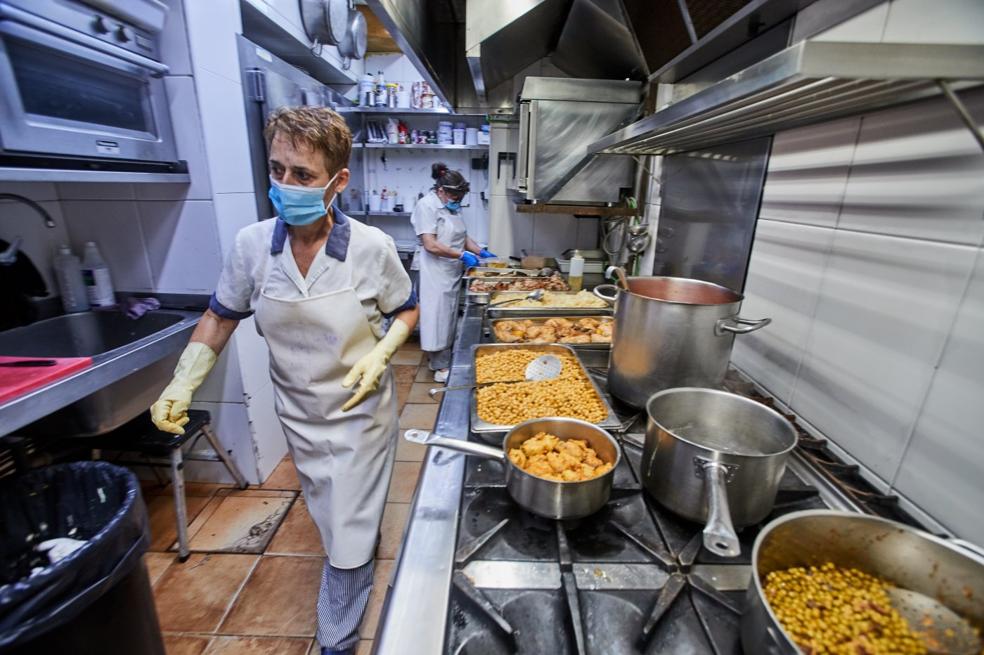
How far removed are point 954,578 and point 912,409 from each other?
0.35m

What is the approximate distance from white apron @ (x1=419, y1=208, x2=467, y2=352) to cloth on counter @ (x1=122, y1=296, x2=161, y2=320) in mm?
2045

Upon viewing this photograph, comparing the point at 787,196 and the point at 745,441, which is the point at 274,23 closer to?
the point at 787,196

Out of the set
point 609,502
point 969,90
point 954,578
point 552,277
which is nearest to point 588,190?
point 552,277

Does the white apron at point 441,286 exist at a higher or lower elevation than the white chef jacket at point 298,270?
lower

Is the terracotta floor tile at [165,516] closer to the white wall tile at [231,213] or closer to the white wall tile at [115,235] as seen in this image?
the white wall tile at [115,235]

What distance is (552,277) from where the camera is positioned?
9.94 ft

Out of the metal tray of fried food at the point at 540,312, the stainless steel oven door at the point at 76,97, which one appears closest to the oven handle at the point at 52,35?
the stainless steel oven door at the point at 76,97

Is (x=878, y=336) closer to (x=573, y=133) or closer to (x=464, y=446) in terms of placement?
(x=464, y=446)

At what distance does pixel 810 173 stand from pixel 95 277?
114 inches

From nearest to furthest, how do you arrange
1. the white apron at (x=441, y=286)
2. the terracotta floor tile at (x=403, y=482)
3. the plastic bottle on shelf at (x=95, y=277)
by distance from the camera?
the plastic bottle on shelf at (x=95, y=277), the terracotta floor tile at (x=403, y=482), the white apron at (x=441, y=286)

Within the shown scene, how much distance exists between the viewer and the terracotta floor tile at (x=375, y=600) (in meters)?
1.68

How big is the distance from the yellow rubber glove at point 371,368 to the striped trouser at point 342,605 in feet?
2.29

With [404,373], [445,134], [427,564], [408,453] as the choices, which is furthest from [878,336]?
[445,134]

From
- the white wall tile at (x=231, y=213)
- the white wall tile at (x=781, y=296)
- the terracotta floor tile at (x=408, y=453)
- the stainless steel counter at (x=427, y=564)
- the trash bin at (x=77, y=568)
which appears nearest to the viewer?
the stainless steel counter at (x=427, y=564)
